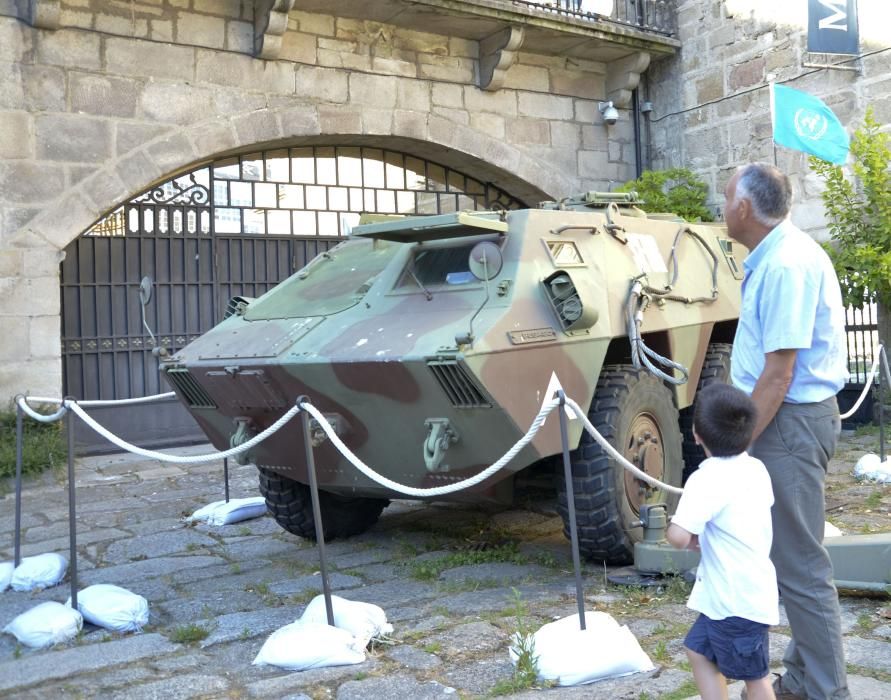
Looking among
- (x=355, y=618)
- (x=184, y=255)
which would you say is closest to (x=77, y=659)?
(x=355, y=618)

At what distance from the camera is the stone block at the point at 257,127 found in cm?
992

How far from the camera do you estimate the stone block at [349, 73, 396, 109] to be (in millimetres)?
10625

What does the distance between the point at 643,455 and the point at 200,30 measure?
21.0 ft

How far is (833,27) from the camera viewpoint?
10125mm

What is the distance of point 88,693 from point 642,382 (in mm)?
3105

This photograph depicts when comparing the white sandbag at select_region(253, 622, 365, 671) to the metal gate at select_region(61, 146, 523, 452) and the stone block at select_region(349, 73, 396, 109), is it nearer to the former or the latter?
the metal gate at select_region(61, 146, 523, 452)

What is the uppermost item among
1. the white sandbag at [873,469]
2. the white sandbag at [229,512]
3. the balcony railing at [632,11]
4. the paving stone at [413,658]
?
the balcony railing at [632,11]

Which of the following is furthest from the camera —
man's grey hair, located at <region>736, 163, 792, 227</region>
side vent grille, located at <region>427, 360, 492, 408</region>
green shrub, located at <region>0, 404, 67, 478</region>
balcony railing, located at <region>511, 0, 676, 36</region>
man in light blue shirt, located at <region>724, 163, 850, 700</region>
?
balcony railing, located at <region>511, 0, 676, 36</region>

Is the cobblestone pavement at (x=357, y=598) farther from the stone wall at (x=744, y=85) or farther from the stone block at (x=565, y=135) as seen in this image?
the stone block at (x=565, y=135)

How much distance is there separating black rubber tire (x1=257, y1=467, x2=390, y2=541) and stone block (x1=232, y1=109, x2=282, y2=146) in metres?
4.68

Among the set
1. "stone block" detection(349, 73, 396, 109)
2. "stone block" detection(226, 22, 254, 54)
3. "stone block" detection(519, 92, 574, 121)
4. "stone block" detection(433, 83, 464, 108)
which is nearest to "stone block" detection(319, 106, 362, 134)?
"stone block" detection(349, 73, 396, 109)

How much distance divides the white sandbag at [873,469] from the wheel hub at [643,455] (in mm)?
2555

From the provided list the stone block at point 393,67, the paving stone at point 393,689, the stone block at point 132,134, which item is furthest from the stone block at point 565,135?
the paving stone at point 393,689

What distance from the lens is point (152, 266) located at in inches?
398
